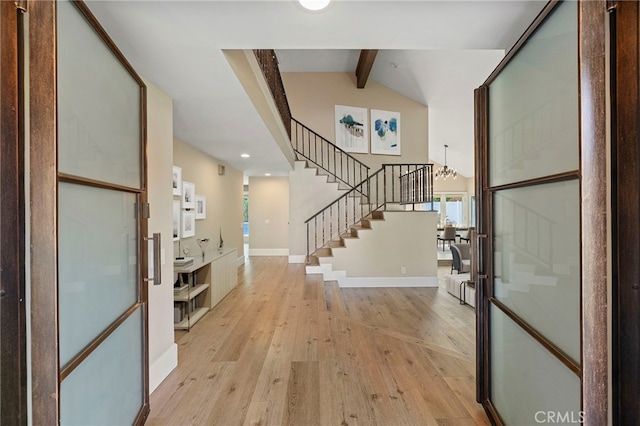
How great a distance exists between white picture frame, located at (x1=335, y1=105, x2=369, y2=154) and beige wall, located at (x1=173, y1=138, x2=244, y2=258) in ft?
9.35

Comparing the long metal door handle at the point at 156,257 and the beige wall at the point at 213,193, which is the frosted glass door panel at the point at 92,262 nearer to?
the long metal door handle at the point at 156,257

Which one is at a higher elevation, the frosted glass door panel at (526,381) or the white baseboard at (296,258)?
the frosted glass door panel at (526,381)

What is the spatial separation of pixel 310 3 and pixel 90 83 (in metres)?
1.09

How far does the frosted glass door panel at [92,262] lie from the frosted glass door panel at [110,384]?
0.11 metres

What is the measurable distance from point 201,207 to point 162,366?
2869mm

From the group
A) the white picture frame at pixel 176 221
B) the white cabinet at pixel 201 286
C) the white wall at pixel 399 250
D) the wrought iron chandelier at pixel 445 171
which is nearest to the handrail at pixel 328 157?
the white wall at pixel 399 250

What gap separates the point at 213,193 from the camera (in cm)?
538

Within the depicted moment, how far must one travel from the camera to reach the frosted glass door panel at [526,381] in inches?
47.7

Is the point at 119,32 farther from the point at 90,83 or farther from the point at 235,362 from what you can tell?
the point at 235,362

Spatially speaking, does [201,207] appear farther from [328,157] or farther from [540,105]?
[540,105]

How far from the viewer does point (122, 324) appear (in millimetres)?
1609

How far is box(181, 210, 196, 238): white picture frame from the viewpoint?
4.10 meters

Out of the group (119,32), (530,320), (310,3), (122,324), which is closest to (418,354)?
(530,320)

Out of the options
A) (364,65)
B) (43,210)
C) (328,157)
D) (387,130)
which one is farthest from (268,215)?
(43,210)
